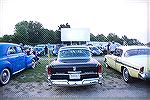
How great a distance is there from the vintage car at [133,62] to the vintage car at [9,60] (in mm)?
4150

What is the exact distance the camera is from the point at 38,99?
200 inches

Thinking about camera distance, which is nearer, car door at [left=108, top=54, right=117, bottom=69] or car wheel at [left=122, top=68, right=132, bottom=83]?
car wheel at [left=122, top=68, right=132, bottom=83]

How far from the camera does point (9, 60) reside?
7.08m

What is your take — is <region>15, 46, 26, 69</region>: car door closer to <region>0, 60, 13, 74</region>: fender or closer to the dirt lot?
<region>0, 60, 13, 74</region>: fender

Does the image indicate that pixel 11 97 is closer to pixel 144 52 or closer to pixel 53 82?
pixel 53 82

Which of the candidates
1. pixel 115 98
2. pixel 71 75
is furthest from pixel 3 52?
pixel 115 98

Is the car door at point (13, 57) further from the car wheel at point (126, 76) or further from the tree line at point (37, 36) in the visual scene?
the tree line at point (37, 36)

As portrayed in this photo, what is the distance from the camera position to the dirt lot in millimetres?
5352

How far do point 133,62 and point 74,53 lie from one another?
2046 millimetres

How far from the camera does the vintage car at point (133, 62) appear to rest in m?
5.81

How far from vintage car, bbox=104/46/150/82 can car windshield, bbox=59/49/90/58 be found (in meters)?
1.54

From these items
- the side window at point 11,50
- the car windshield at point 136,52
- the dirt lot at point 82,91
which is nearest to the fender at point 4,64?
the side window at point 11,50

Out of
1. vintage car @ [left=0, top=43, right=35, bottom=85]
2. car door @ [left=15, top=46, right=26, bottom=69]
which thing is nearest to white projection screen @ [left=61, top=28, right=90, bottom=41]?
car door @ [left=15, top=46, right=26, bottom=69]

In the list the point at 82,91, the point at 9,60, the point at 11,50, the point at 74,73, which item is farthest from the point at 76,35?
the point at 74,73
